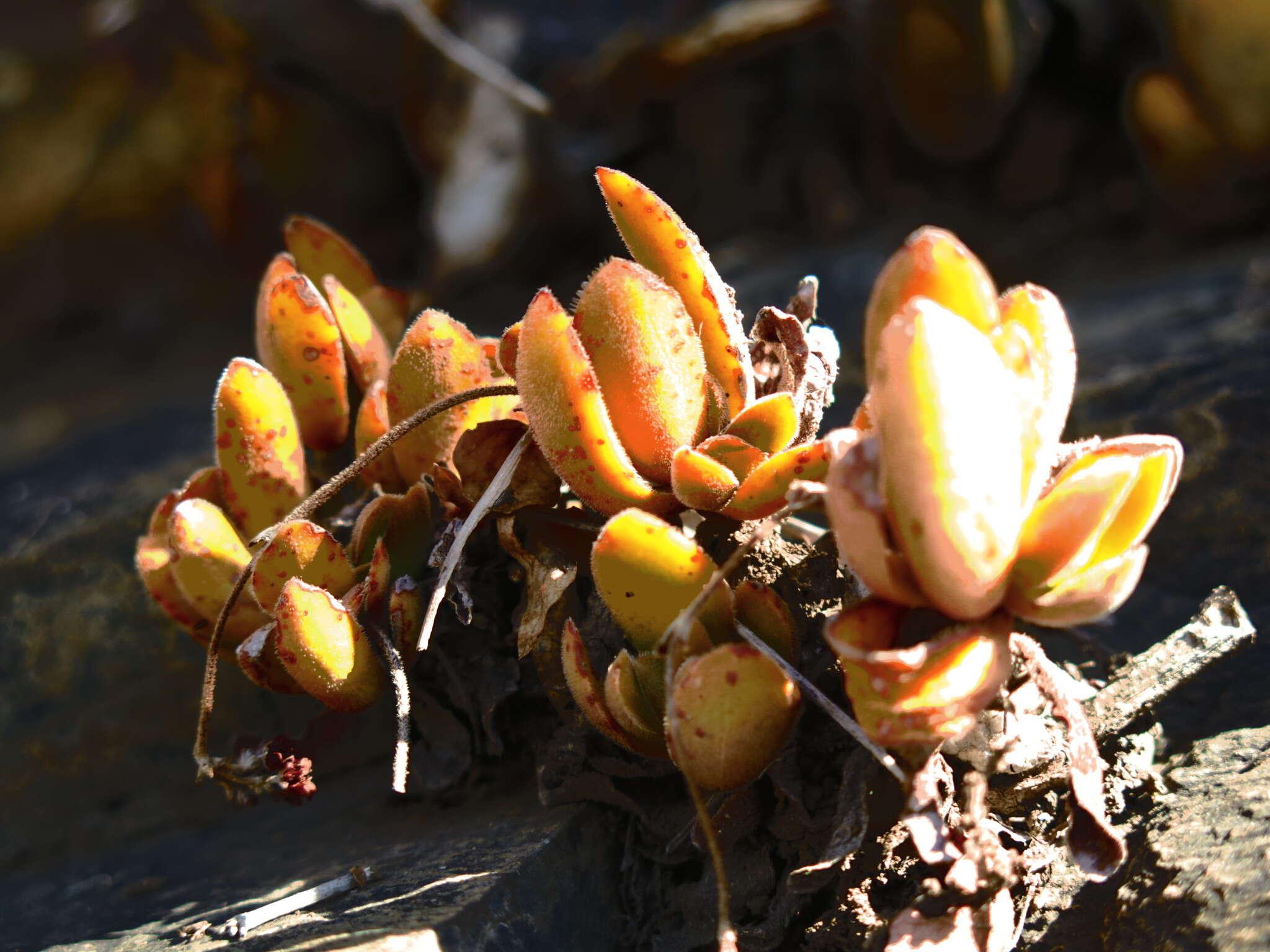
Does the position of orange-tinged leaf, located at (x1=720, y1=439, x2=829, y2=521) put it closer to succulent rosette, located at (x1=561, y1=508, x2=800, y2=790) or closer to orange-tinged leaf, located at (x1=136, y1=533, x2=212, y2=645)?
succulent rosette, located at (x1=561, y1=508, x2=800, y2=790)

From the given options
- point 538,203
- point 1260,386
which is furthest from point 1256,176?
point 538,203

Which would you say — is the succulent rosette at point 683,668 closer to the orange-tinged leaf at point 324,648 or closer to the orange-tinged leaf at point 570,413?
the orange-tinged leaf at point 570,413

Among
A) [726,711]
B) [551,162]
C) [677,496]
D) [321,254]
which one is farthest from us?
[551,162]

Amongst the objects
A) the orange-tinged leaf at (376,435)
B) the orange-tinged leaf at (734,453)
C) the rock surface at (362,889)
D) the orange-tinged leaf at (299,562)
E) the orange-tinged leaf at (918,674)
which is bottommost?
the rock surface at (362,889)

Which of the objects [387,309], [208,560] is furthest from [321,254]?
[208,560]

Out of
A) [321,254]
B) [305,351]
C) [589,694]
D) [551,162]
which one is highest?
[551,162]

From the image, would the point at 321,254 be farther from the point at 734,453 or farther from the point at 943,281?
the point at 943,281

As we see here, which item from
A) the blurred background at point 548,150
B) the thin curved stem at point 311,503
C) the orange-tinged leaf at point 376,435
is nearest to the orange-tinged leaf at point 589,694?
the thin curved stem at point 311,503
